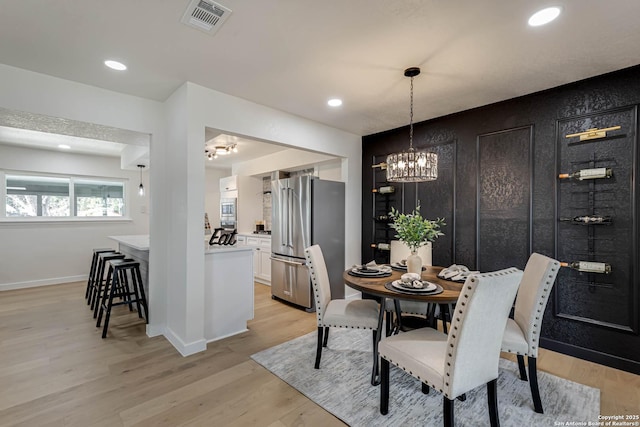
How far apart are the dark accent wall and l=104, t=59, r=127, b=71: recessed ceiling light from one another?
134 inches

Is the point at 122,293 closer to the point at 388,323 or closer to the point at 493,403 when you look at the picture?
the point at 388,323

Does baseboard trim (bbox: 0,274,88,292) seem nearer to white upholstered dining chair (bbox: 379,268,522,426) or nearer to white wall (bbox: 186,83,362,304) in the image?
white wall (bbox: 186,83,362,304)

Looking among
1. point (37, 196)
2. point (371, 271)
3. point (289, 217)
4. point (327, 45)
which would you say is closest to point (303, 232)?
point (289, 217)

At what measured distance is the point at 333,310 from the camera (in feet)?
8.05

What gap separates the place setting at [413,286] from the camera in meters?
1.94

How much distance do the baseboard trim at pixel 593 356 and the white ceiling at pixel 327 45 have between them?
2.46 m

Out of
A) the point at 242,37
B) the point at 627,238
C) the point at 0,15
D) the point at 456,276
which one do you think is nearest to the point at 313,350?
the point at 456,276

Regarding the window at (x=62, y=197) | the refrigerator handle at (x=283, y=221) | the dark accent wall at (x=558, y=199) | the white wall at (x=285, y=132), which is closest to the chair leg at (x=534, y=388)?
the dark accent wall at (x=558, y=199)

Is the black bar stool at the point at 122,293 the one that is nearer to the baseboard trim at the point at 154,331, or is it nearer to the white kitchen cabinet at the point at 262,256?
the baseboard trim at the point at 154,331

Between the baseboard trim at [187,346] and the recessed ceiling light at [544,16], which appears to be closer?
the recessed ceiling light at [544,16]

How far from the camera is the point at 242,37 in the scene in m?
2.01

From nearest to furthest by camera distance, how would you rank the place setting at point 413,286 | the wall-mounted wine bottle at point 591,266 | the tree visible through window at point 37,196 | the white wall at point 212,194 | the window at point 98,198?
the place setting at point 413,286 < the wall-mounted wine bottle at point 591,266 < the tree visible through window at point 37,196 < the window at point 98,198 < the white wall at point 212,194

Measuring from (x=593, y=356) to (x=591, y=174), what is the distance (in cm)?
162

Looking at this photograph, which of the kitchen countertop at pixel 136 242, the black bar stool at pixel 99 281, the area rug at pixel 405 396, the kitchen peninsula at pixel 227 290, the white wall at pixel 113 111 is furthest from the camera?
the black bar stool at pixel 99 281
